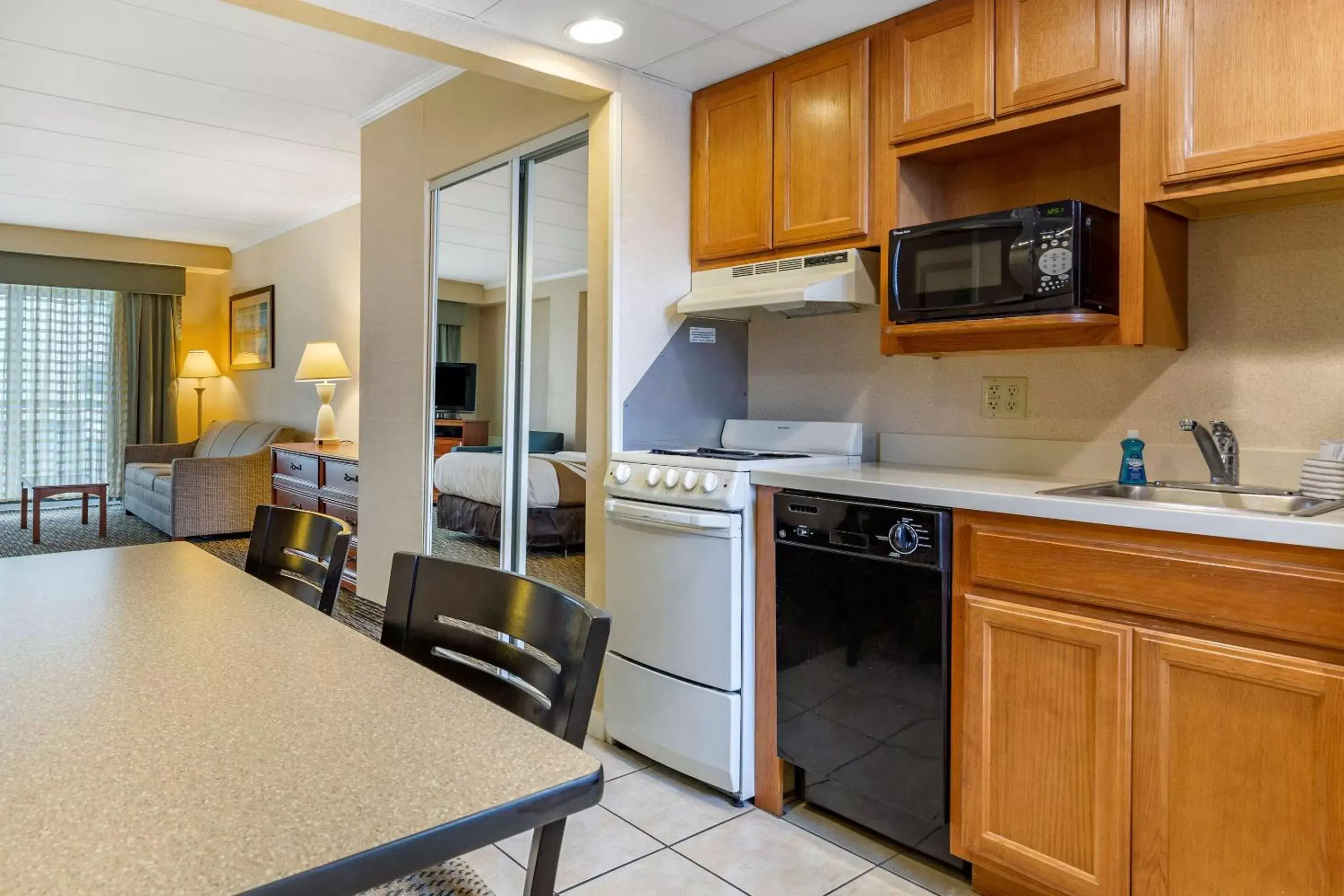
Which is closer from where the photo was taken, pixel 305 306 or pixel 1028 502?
pixel 1028 502

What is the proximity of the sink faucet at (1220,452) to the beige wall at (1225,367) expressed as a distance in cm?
8

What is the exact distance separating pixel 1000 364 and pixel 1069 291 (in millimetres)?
538

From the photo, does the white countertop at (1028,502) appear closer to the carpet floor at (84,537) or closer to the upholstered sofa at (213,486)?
the carpet floor at (84,537)

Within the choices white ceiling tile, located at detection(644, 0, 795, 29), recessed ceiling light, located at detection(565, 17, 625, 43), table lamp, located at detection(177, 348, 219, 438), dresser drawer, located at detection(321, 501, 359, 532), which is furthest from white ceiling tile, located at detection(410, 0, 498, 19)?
table lamp, located at detection(177, 348, 219, 438)

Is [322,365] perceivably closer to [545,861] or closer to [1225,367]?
[1225,367]

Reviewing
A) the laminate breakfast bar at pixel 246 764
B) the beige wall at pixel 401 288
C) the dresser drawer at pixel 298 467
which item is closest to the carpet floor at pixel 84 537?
the dresser drawer at pixel 298 467

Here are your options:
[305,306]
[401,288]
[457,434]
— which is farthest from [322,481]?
[305,306]

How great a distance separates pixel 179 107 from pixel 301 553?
11.7 ft

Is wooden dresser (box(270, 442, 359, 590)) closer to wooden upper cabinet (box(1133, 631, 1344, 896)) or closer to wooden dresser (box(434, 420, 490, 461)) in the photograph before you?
wooden dresser (box(434, 420, 490, 461))

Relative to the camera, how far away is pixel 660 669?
2.49 m

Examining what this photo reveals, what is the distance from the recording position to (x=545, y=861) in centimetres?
95

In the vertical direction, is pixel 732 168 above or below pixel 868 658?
above

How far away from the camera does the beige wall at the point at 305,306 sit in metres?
6.07

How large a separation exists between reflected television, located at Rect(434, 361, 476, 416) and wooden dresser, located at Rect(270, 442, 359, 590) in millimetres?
950
